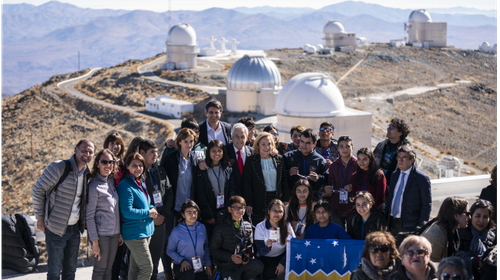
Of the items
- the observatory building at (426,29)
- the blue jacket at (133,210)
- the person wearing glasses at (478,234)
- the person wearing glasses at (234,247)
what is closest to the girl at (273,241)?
the person wearing glasses at (234,247)

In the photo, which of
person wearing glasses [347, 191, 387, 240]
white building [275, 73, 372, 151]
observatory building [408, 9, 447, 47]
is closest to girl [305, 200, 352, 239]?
person wearing glasses [347, 191, 387, 240]

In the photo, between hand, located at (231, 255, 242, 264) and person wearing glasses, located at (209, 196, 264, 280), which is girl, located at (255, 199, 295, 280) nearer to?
person wearing glasses, located at (209, 196, 264, 280)

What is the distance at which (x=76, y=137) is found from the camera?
3391 cm

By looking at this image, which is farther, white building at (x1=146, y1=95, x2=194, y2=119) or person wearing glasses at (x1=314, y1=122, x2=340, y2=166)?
white building at (x1=146, y1=95, x2=194, y2=119)

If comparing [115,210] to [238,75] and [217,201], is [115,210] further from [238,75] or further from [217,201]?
[238,75]

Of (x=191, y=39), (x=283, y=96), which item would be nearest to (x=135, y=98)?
(x=191, y=39)

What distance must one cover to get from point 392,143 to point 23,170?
89.5 ft

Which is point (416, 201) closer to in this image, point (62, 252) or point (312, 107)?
point (62, 252)

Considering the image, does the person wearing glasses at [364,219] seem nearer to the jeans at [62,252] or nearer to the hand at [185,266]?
the hand at [185,266]

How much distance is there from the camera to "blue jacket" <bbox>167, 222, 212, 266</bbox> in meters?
5.55

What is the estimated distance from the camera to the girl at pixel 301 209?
5.70 m

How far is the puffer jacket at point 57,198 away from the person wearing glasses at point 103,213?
0.13 m

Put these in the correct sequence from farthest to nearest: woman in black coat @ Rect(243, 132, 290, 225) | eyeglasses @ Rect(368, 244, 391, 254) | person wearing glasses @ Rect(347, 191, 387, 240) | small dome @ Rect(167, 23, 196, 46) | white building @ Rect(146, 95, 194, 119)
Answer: small dome @ Rect(167, 23, 196, 46) → white building @ Rect(146, 95, 194, 119) → woman in black coat @ Rect(243, 132, 290, 225) → person wearing glasses @ Rect(347, 191, 387, 240) → eyeglasses @ Rect(368, 244, 391, 254)

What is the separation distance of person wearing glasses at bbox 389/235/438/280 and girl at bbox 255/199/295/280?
63.3 inches
